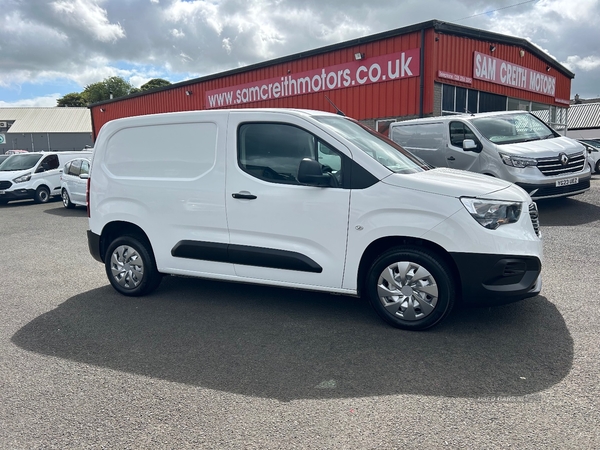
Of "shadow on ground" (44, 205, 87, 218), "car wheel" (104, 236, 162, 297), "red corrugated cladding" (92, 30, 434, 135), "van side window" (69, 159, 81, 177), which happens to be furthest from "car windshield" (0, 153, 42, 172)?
"car wheel" (104, 236, 162, 297)

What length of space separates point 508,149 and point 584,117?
149ft

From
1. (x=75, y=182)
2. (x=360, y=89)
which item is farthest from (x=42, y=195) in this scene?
(x=360, y=89)

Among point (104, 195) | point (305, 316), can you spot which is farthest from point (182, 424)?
point (104, 195)

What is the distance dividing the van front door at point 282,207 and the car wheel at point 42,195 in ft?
48.7

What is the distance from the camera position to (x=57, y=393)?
342cm

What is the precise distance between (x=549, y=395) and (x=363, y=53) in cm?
1436

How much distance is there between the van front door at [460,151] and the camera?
10.1 m

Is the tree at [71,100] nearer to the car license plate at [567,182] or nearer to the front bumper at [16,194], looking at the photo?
the front bumper at [16,194]

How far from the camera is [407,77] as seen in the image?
49.2 feet

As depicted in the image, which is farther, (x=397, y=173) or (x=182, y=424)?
(x=397, y=173)

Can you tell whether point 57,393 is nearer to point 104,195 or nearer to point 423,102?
point 104,195

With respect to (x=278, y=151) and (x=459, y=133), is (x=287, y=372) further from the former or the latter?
(x=459, y=133)

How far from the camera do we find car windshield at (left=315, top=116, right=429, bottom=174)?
454 centimetres

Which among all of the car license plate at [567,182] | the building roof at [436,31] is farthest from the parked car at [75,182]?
the car license plate at [567,182]
